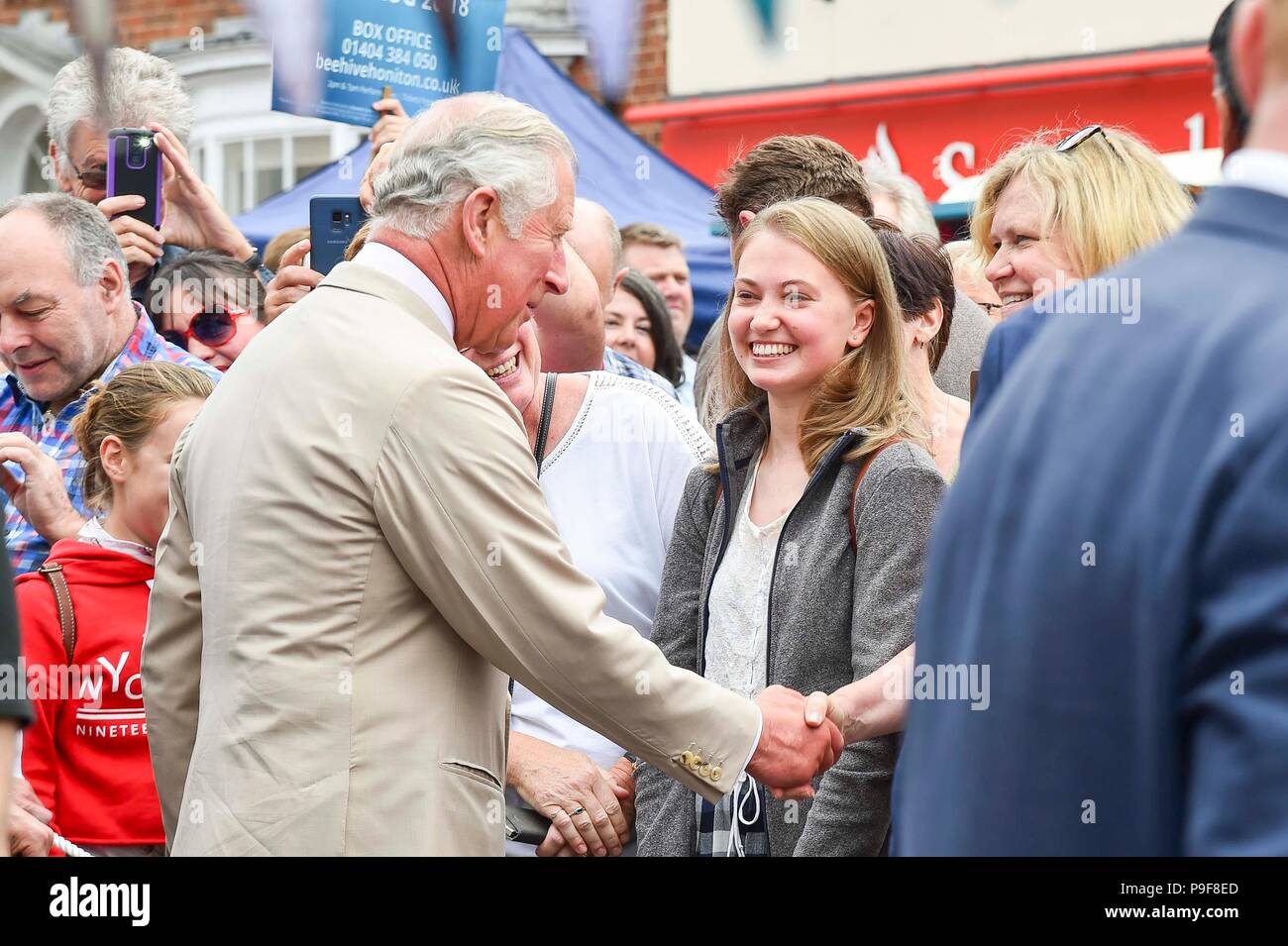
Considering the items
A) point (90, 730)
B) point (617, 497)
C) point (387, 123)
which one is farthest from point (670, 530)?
point (387, 123)

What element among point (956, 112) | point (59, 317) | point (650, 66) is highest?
point (650, 66)

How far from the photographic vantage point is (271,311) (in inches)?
162

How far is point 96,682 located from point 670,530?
1261 millimetres

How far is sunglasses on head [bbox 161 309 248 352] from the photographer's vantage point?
16.2 feet

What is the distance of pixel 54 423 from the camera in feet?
14.0

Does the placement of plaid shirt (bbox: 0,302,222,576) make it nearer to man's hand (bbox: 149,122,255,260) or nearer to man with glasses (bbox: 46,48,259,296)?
man with glasses (bbox: 46,48,259,296)

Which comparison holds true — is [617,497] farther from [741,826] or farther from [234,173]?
[234,173]

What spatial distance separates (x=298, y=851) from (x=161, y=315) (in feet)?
9.70

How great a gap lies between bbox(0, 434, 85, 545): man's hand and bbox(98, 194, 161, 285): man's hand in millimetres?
905

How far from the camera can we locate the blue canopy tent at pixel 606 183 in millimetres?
8068

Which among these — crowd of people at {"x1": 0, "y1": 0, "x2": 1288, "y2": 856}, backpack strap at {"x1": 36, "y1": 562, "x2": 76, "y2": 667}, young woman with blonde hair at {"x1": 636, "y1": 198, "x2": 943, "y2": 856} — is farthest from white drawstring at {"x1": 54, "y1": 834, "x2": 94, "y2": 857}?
young woman with blonde hair at {"x1": 636, "y1": 198, "x2": 943, "y2": 856}

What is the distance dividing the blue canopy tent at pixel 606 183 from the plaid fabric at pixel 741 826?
523 cm

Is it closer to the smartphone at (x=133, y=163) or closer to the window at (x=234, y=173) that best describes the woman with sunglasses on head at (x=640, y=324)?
the smartphone at (x=133, y=163)
